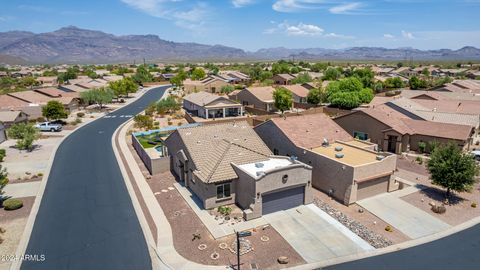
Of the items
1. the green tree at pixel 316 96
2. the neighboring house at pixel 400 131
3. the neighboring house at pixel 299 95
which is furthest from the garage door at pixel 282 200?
the neighboring house at pixel 299 95

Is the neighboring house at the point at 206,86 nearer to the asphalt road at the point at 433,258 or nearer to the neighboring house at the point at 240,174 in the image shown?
the neighboring house at the point at 240,174

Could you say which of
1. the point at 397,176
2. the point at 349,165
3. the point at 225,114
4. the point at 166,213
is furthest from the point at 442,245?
A: the point at 225,114

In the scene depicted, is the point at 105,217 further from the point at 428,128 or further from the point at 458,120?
the point at 458,120

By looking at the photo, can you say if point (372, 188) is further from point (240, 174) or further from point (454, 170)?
point (240, 174)

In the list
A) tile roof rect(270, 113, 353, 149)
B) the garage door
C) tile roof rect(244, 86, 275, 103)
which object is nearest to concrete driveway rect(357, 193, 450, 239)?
the garage door

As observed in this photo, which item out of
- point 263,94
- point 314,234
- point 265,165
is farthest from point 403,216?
Result: point 263,94

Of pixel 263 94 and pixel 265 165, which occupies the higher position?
pixel 263 94
